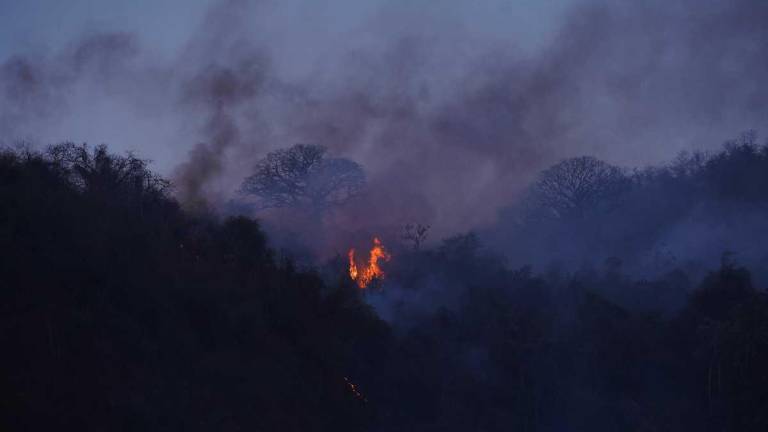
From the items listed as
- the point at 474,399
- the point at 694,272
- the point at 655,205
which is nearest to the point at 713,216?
the point at 655,205

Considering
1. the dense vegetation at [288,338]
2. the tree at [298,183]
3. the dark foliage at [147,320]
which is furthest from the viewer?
the tree at [298,183]

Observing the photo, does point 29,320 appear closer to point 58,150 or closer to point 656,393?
point 58,150

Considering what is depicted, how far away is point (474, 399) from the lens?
26.5 meters

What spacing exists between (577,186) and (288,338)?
116 ft

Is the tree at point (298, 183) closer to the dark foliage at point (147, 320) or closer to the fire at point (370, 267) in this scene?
the fire at point (370, 267)

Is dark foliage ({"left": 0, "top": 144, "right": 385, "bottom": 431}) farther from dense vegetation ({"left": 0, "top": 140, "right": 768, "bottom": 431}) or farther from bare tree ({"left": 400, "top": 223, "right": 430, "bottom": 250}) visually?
bare tree ({"left": 400, "top": 223, "right": 430, "bottom": 250})

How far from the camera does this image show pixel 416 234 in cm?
4734

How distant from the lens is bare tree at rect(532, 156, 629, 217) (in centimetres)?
5488

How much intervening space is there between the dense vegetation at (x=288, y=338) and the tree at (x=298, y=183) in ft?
54.9

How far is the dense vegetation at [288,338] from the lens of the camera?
60.7 ft

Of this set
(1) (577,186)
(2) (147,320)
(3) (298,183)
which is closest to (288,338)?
(2) (147,320)

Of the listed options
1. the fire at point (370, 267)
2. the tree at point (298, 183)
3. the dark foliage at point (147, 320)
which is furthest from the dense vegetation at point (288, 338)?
the tree at point (298, 183)

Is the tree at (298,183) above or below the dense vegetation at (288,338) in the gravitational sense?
above

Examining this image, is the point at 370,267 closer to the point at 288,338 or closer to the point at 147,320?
the point at 288,338
